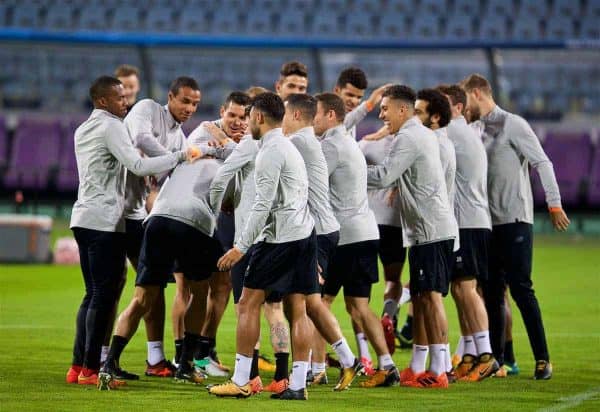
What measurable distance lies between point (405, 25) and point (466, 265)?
73.4 ft

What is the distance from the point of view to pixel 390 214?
11398 mm

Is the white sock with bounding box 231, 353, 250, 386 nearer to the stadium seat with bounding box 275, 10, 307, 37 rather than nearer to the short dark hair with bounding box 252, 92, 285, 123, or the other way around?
the short dark hair with bounding box 252, 92, 285, 123

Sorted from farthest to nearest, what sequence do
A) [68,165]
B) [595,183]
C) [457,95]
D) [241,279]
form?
[68,165] < [595,183] < [457,95] < [241,279]

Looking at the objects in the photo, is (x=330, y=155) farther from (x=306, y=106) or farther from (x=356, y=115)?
(x=356, y=115)

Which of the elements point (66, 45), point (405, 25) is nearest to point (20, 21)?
point (66, 45)

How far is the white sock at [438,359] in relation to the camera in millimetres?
9727

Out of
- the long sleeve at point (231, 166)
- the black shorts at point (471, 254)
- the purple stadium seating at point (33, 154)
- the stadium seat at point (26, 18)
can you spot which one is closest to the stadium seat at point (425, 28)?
the purple stadium seating at point (33, 154)

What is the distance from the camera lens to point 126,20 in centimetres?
3244

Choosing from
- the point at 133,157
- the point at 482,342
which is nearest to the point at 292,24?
the point at 482,342

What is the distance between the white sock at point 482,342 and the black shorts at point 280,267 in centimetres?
206

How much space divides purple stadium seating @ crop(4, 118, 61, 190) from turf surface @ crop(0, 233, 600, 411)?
10429 millimetres

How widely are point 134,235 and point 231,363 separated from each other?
5.29 feet

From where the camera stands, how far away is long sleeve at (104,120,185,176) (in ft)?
30.5

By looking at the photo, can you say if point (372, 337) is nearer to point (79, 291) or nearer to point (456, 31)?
point (79, 291)
